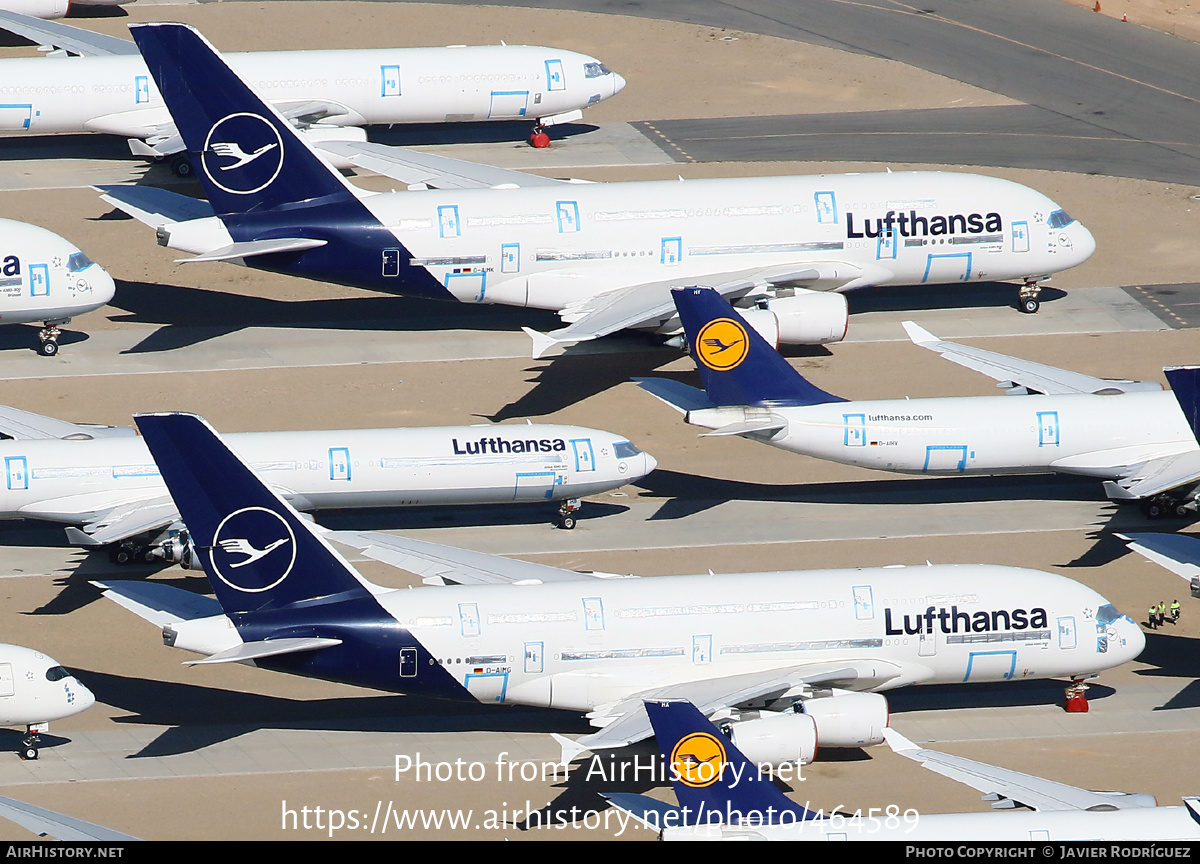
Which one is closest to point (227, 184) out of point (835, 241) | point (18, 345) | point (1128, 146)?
point (18, 345)

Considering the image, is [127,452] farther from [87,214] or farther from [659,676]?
[87,214]

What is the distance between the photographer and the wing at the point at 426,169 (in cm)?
7688

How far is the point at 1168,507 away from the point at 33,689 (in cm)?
3460

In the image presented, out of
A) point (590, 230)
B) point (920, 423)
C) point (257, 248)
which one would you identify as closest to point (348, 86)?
point (257, 248)

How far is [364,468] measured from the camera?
59312 mm

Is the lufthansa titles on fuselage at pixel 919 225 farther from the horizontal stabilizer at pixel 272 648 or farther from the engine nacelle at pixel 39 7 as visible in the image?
the engine nacelle at pixel 39 7

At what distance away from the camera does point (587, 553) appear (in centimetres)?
6000

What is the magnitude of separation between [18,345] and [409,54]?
22.5 meters

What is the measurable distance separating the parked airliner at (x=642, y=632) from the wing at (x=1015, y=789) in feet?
12.5

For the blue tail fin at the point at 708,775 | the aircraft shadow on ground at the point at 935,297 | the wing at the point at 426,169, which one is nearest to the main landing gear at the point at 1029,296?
the aircraft shadow on ground at the point at 935,297

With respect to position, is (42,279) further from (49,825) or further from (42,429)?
(49,825)

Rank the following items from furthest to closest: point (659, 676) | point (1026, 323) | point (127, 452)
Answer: point (1026, 323), point (127, 452), point (659, 676)

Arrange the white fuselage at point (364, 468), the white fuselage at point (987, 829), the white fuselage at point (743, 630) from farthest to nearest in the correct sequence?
the white fuselage at point (364, 468) → the white fuselage at point (743, 630) → the white fuselage at point (987, 829)

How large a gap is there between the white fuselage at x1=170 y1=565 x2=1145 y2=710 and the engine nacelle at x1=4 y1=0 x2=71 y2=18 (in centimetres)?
5522
